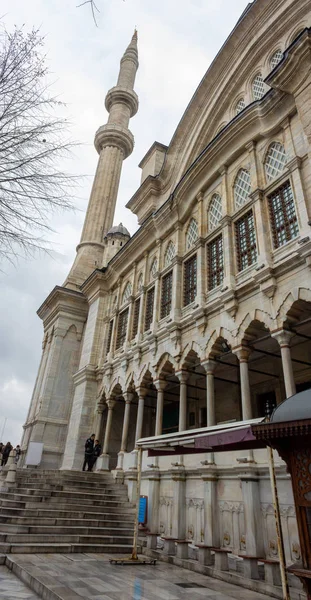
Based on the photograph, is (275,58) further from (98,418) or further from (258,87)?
(98,418)

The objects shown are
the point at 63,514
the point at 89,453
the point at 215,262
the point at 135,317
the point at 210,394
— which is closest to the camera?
the point at 63,514

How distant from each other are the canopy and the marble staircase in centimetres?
292

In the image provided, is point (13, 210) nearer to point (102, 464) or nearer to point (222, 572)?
point (222, 572)

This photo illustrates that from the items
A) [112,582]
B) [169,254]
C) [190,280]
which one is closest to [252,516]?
[112,582]

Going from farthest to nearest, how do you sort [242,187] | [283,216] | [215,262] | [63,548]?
[215,262]
[242,187]
[283,216]
[63,548]

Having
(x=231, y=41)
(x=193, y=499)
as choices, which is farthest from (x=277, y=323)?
(x=231, y=41)

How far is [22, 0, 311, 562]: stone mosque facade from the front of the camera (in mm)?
9086

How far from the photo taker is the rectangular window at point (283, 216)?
10.0 meters

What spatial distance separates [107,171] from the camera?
31.3 meters

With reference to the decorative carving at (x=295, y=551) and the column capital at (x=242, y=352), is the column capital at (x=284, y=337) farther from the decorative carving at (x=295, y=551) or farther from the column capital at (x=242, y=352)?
the decorative carving at (x=295, y=551)

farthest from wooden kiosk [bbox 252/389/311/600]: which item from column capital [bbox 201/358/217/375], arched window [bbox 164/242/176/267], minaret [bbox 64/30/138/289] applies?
minaret [bbox 64/30/138/289]

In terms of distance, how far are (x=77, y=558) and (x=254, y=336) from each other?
6.46 m

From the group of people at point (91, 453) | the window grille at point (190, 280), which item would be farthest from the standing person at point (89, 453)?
the window grille at point (190, 280)

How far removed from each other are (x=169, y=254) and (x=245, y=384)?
302 inches
